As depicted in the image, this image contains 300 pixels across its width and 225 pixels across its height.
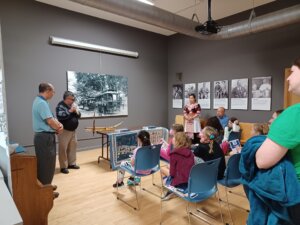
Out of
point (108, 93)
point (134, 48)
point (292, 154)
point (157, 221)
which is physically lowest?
point (157, 221)

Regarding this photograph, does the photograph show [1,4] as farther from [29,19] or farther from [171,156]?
[171,156]

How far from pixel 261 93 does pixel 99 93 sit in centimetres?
421

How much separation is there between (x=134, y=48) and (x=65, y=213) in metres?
5.10

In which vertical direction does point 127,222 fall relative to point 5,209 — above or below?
below

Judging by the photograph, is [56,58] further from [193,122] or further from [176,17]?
[193,122]

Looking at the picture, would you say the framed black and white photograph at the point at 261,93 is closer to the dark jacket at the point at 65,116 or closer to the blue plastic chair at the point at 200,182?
the blue plastic chair at the point at 200,182

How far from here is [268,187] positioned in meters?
0.98

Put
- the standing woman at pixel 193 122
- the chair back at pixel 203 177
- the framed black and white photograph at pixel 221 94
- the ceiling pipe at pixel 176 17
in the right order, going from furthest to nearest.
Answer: the framed black and white photograph at pixel 221 94
the standing woman at pixel 193 122
the ceiling pipe at pixel 176 17
the chair back at pixel 203 177

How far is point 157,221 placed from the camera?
244cm

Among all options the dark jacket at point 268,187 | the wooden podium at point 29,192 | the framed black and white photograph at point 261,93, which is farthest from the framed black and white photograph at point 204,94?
the dark jacket at point 268,187

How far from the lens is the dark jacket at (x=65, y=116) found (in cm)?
400

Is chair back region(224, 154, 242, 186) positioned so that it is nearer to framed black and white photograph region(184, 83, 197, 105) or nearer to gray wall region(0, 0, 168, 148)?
gray wall region(0, 0, 168, 148)

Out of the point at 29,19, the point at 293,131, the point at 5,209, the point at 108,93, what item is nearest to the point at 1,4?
the point at 29,19

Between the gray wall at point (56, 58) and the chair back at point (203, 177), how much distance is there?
410 cm
